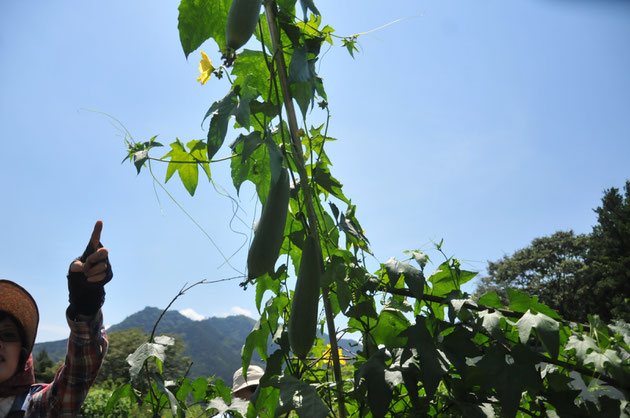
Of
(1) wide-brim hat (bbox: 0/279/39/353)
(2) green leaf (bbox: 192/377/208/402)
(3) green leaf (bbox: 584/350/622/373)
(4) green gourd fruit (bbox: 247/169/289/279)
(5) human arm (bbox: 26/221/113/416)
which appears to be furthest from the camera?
(1) wide-brim hat (bbox: 0/279/39/353)

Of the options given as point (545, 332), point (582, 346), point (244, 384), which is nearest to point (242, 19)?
point (545, 332)

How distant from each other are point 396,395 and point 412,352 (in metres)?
0.23

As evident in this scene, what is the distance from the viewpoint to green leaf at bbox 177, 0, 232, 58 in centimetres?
124

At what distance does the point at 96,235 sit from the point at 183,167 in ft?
1.56

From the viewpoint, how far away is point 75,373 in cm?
211

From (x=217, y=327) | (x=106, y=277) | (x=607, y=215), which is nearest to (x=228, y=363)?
(x=217, y=327)

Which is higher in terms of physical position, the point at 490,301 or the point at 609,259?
the point at 609,259

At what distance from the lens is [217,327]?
127688mm

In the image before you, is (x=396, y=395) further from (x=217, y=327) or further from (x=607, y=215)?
(x=217, y=327)

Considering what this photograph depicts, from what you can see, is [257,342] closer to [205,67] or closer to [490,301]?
[490,301]

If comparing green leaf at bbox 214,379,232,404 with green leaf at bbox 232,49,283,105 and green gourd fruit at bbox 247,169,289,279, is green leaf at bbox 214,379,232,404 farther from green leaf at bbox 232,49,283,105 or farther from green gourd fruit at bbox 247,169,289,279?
green leaf at bbox 232,49,283,105

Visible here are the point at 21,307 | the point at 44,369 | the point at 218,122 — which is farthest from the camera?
the point at 44,369

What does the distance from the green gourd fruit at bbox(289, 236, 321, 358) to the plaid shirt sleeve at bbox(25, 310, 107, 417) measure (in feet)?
4.89

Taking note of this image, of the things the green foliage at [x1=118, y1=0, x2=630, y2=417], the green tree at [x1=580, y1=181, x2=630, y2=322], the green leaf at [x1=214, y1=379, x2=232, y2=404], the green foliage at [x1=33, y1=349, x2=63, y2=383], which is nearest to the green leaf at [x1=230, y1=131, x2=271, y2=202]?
the green foliage at [x1=118, y1=0, x2=630, y2=417]
